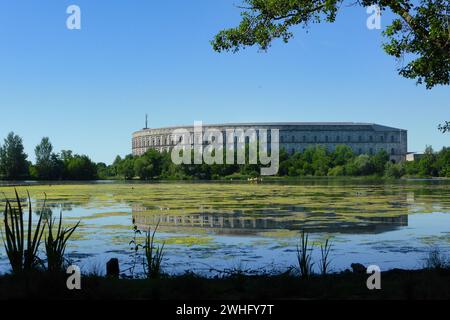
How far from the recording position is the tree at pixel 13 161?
95562 mm

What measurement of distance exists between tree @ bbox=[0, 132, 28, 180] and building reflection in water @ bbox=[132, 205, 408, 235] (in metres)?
82.5

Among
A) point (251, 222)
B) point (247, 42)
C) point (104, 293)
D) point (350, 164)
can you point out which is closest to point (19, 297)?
point (104, 293)

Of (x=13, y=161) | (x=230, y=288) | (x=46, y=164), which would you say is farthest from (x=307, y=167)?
(x=230, y=288)

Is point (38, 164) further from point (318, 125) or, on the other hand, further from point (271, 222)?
point (271, 222)

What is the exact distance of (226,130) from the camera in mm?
132625

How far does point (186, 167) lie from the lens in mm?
102688

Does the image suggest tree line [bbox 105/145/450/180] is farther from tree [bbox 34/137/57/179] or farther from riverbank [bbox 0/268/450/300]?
riverbank [bbox 0/268/450/300]

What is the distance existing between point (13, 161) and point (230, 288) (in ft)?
315

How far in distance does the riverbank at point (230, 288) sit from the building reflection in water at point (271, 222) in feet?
24.4

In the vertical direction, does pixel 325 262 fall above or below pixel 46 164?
below

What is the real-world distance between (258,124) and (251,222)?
118 metres

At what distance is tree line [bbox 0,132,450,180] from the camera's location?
313ft

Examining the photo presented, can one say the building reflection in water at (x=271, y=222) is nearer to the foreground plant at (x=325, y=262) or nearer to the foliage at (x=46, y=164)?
the foreground plant at (x=325, y=262)
